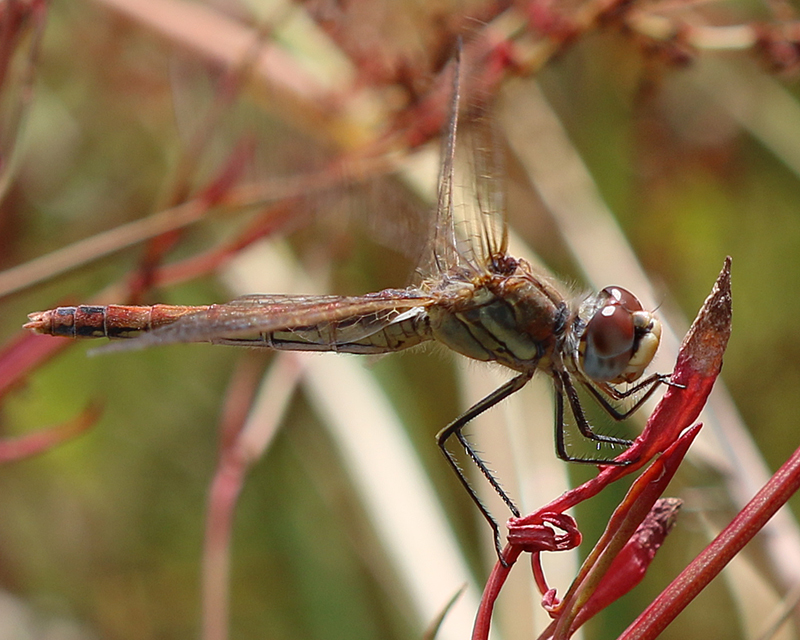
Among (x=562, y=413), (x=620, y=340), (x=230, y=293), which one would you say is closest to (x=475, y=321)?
(x=562, y=413)

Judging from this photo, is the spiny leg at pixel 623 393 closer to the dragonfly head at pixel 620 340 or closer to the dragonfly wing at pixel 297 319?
the dragonfly head at pixel 620 340

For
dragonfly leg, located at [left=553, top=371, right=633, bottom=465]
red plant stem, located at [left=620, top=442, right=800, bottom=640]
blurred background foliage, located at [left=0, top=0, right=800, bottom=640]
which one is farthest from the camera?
blurred background foliage, located at [left=0, top=0, right=800, bottom=640]

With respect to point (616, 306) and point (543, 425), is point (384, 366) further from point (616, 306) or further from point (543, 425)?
point (616, 306)

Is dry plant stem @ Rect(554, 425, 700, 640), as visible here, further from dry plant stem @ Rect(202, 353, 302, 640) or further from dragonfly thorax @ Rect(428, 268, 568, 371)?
dry plant stem @ Rect(202, 353, 302, 640)

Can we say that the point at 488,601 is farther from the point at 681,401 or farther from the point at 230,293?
the point at 230,293

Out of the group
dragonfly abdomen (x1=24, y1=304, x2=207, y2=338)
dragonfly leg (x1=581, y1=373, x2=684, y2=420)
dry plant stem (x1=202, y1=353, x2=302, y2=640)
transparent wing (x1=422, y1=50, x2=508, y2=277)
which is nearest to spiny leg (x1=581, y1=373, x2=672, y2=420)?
dragonfly leg (x1=581, y1=373, x2=684, y2=420)
